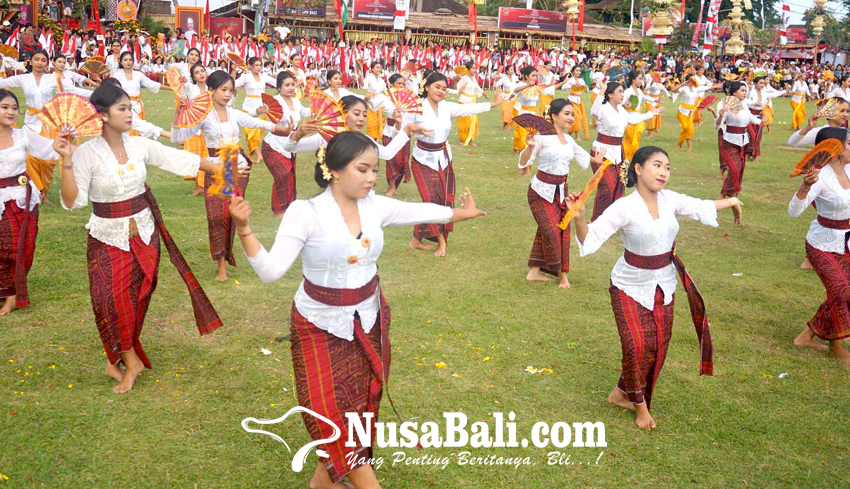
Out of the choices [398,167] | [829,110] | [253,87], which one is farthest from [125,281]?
[253,87]

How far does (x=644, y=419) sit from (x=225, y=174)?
2.77 m

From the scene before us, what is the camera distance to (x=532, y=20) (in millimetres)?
38656

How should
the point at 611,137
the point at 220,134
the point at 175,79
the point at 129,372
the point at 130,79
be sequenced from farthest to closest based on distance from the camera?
the point at 130,79
the point at 175,79
the point at 611,137
the point at 220,134
the point at 129,372

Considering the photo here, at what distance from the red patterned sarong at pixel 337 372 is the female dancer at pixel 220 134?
326 centimetres

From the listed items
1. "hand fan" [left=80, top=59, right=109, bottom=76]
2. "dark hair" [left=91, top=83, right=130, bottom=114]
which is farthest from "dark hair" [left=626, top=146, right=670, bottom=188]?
"hand fan" [left=80, top=59, right=109, bottom=76]

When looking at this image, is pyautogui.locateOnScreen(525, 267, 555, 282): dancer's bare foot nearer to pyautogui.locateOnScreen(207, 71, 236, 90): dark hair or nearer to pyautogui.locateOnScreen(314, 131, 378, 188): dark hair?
pyautogui.locateOnScreen(207, 71, 236, 90): dark hair

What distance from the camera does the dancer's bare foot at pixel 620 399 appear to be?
14.6 feet

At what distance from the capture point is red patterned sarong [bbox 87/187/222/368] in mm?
4301

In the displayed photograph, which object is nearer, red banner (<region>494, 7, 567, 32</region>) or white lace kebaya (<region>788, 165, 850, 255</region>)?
white lace kebaya (<region>788, 165, 850, 255</region>)

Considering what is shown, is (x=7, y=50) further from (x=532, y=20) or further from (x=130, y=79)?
(x=532, y=20)

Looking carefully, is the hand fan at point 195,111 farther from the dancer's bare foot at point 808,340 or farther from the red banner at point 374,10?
the red banner at point 374,10

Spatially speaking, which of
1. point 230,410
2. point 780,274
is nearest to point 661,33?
point 780,274

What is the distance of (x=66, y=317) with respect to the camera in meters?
5.48

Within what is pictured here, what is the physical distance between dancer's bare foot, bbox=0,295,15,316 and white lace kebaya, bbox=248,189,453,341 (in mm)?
3442
